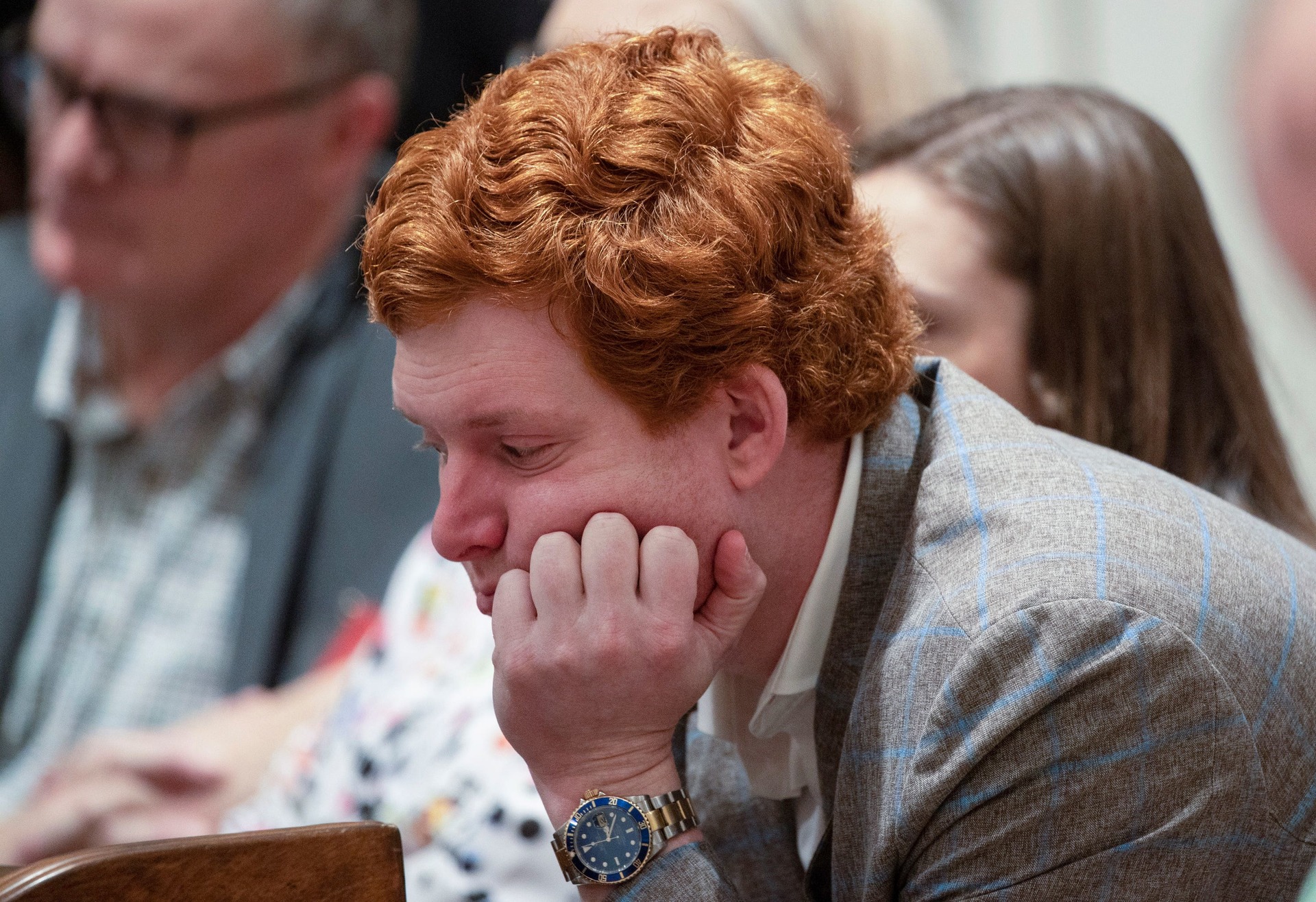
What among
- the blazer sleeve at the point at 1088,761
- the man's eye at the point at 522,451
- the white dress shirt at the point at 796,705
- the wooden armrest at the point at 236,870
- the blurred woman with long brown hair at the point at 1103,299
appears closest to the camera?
the wooden armrest at the point at 236,870

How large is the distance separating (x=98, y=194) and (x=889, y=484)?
6.70ft

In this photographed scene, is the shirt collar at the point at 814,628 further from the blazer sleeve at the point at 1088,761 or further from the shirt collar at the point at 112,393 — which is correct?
the shirt collar at the point at 112,393

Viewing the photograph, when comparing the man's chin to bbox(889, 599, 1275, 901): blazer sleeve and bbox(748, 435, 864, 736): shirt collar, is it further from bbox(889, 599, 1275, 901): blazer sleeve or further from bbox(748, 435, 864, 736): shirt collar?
bbox(889, 599, 1275, 901): blazer sleeve

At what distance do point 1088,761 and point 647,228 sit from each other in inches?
21.0

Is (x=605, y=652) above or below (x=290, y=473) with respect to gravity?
above

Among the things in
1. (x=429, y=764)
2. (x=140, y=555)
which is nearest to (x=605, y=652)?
(x=429, y=764)

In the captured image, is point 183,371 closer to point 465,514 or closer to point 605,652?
point 465,514

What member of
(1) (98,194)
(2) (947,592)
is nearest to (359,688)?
(2) (947,592)

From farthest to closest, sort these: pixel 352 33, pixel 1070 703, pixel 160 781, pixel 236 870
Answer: pixel 352 33, pixel 160 781, pixel 1070 703, pixel 236 870

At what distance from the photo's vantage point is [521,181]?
1081mm

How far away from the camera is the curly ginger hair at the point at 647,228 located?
Result: 1.08 metres

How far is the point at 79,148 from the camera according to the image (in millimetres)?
2645

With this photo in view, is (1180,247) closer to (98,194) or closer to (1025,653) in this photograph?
(1025,653)

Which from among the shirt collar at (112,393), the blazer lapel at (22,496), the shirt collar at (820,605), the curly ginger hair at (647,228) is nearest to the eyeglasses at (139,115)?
the shirt collar at (112,393)
